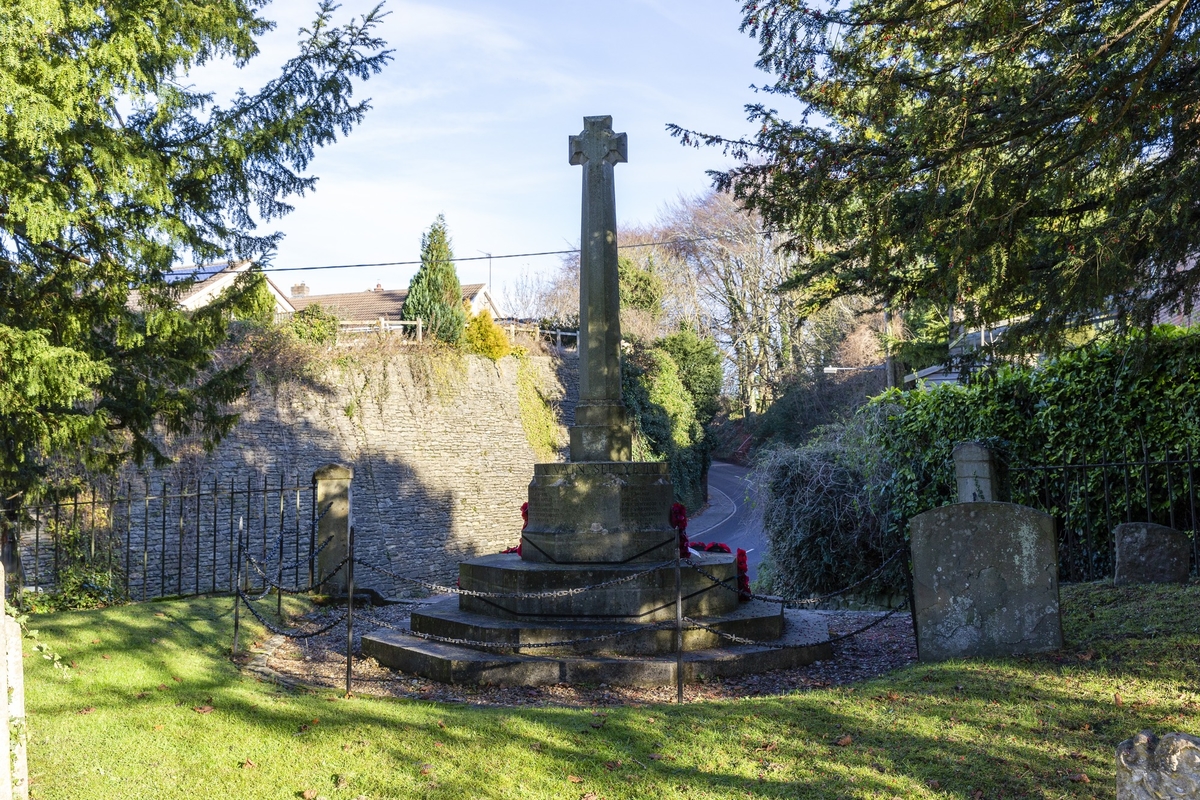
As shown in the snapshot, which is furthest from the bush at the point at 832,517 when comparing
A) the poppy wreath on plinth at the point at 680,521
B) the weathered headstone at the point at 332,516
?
the weathered headstone at the point at 332,516

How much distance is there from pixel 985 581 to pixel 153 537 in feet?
45.0

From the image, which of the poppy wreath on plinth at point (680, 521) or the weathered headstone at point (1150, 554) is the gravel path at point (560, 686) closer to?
the poppy wreath on plinth at point (680, 521)

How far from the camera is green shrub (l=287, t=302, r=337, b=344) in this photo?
69.3 ft

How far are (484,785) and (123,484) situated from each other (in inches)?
509

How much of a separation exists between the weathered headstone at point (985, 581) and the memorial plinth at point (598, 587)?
1.50 metres

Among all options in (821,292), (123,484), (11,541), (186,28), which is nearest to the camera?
(821,292)

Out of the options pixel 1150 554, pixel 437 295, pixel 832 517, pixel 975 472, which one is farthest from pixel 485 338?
pixel 1150 554

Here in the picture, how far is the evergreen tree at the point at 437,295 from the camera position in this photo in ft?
82.1

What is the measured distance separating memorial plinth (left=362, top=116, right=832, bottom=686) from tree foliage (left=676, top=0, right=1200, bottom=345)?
8.43 ft

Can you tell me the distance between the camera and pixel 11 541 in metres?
10.4

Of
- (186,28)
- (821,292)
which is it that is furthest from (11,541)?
(821,292)

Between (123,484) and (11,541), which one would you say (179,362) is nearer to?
A: (11,541)

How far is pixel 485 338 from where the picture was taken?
2588 cm

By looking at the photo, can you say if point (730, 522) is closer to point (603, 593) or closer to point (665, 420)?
point (665, 420)
